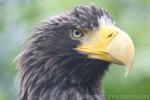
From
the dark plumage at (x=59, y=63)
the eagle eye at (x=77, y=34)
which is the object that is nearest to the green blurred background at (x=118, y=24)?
the dark plumage at (x=59, y=63)

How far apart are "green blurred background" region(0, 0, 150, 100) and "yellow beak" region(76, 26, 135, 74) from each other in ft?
1.96

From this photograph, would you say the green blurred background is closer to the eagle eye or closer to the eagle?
the eagle

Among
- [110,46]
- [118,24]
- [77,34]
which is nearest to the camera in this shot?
[110,46]

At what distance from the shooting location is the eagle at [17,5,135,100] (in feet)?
33.3

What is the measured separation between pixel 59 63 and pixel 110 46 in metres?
0.48

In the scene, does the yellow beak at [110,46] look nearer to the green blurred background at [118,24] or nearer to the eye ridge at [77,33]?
the eye ridge at [77,33]

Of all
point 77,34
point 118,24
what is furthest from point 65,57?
point 118,24

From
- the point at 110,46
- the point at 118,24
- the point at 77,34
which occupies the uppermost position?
the point at 118,24

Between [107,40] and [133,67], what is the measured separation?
0.62m

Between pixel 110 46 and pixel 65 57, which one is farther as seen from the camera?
pixel 65 57

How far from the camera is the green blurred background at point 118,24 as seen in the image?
1079 centimetres

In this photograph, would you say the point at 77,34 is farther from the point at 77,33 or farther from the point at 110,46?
the point at 110,46

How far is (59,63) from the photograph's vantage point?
1021cm

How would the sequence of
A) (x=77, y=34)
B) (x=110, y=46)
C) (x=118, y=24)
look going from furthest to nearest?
(x=118, y=24), (x=77, y=34), (x=110, y=46)
